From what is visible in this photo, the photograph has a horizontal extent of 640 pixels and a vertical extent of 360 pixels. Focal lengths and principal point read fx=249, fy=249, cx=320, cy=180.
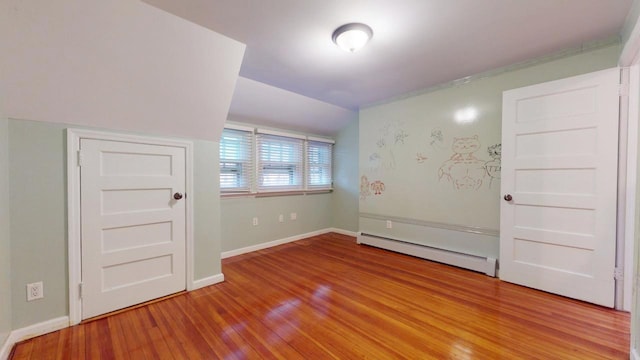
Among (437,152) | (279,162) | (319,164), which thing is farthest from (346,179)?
(437,152)

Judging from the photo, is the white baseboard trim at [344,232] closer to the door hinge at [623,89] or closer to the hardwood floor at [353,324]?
the hardwood floor at [353,324]

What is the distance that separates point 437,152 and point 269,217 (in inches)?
104

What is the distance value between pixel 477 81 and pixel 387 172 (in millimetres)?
1582

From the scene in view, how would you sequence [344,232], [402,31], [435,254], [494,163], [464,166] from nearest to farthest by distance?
[402,31]
[494,163]
[464,166]
[435,254]
[344,232]

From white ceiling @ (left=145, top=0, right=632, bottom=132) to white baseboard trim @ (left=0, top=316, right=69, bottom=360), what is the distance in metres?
2.36

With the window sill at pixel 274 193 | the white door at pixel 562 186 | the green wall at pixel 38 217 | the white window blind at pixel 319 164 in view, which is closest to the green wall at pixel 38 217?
the green wall at pixel 38 217

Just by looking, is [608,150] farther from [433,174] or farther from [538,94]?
[433,174]

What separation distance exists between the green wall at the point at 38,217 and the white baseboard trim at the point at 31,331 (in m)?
0.03

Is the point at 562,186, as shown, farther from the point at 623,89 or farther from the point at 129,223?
the point at 129,223

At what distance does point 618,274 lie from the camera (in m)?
2.04

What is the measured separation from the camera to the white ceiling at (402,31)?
5.59ft

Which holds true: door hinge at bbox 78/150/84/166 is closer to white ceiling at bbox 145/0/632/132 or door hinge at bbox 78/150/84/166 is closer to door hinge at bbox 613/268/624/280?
white ceiling at bbox 145/0/632/132

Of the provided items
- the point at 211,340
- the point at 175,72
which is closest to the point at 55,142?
the point at 175,72

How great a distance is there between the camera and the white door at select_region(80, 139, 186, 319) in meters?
1.96
